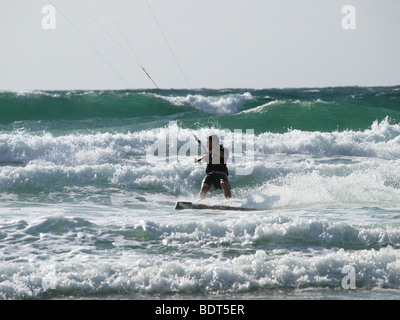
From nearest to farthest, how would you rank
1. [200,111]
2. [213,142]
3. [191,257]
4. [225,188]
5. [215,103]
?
1. [191,257]
2. [225,188]
3. [213,142]
4. [200,111]
5. [215,103]

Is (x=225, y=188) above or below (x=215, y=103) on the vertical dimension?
below

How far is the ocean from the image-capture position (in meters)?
6.32

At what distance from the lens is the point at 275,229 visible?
26.1 ft

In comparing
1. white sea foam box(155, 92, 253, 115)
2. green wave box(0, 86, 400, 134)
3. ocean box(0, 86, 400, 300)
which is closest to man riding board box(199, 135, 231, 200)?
ocean box(0, 86, 400, 300)

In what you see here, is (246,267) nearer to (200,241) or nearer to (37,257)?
(200,241)

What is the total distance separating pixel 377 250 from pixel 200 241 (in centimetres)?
236

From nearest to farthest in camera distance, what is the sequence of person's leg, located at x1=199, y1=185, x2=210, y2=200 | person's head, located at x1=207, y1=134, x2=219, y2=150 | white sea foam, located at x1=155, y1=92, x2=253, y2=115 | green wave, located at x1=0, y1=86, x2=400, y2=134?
person's leg, located at x1=199, y1=185, x2=210, y2=200 < person's head, located at x1=207, y1=134, x2=219, y2=150 < green wave, located at x1=0, y1=86, x2=400, y2=134 < white sea foam, located at x1=155, y1=92, x2=253, y2=115

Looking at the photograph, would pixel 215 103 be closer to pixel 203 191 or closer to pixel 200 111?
pixel 200 111

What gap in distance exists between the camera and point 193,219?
9.11 meters

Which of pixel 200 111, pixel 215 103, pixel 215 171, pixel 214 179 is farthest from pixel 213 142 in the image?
pixel 215 103

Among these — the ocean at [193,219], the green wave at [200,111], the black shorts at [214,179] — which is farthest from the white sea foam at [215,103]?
the black shorts at [214,179]

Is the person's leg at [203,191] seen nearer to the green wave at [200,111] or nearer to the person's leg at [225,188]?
the person's leg at [225,188]

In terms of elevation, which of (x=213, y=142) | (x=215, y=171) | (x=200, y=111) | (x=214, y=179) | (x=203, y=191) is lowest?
(x=203, y=191)

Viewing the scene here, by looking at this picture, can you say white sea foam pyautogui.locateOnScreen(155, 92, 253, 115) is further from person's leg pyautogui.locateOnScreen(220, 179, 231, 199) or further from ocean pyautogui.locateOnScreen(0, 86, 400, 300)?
person's leg pyautogui.locateOnScreen(220, 179, 231, 199)
